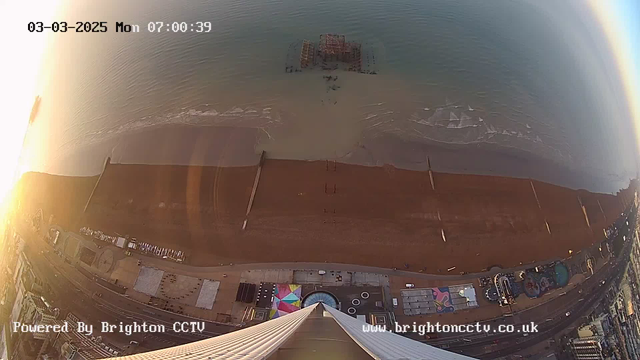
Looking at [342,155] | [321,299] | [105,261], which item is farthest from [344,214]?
[105,261]

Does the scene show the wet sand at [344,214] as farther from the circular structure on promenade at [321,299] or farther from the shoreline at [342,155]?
the circular structure on promenade at [321,299]

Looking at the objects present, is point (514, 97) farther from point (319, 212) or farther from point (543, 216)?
point (319, 212)

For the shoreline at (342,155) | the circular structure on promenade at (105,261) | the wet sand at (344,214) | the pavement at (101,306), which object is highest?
the shoreline at (342,155)

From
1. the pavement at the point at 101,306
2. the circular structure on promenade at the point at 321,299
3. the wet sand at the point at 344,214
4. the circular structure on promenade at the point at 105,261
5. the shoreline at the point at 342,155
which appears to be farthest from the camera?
the shoreline at the point at 342,155

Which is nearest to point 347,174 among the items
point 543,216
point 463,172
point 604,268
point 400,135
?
point 400,135

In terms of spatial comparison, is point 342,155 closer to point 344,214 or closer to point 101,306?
point 344,214

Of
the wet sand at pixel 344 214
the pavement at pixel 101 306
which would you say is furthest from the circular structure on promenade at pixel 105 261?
the wet sand at pixel 344 214
